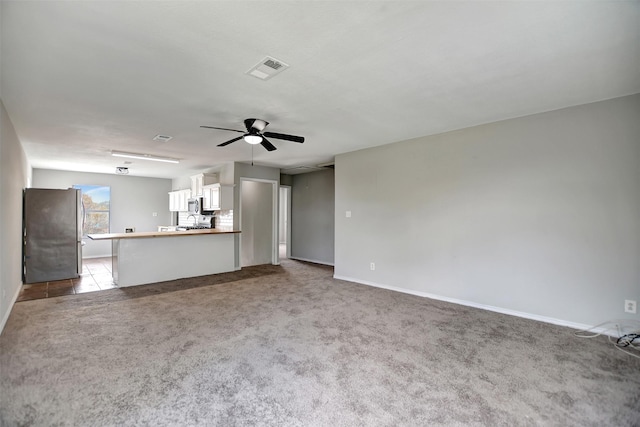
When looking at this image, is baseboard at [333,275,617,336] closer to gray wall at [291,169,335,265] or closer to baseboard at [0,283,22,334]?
gray wall at [291,169,335,265]

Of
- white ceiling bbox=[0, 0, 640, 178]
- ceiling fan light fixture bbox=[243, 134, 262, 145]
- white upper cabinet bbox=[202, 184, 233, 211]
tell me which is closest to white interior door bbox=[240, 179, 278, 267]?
white upper cabinet bbox=[202, 184, 233, 211]

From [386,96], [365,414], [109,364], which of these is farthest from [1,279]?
[386,96]

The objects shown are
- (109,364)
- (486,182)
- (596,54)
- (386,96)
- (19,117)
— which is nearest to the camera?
(596,54)

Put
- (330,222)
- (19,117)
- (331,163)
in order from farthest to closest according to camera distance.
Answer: (330,222) < (331,163) < (19,117)

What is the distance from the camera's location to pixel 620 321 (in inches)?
119

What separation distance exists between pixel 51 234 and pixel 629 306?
8604 mm

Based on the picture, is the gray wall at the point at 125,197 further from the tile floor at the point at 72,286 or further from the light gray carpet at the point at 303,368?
the light gray carpet at the point at 303,368

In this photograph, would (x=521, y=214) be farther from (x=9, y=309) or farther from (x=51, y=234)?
(x=51, y=234)

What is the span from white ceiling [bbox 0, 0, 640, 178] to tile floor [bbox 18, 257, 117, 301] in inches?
98.5

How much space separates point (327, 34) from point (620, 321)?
4.02 meters

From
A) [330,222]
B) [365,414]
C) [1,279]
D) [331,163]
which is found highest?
[331,163]

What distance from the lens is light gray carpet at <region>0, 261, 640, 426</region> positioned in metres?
1.86

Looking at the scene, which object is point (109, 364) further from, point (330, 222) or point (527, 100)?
point (330, 222)

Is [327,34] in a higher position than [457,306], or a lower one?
higher
